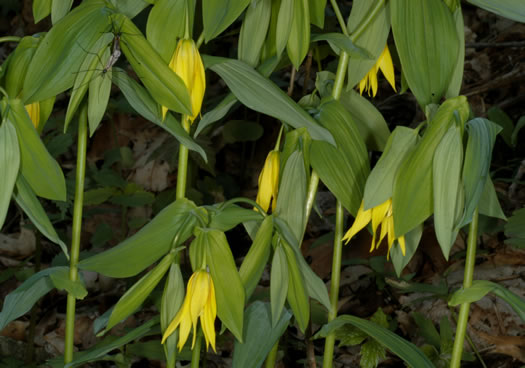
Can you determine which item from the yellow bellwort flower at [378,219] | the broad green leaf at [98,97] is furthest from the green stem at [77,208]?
the yellow bellwort flower at [378,219]

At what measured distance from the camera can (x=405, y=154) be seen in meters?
0.88

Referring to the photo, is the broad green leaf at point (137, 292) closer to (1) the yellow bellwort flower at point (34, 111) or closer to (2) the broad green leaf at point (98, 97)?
(2) the broad green leaf at point (98, 97)

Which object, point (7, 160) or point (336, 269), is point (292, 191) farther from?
point (7, 160)

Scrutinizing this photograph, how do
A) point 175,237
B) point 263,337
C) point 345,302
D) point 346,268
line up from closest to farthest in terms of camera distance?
point 175,237 < point 263,337 < point 345,302 < point 346,268

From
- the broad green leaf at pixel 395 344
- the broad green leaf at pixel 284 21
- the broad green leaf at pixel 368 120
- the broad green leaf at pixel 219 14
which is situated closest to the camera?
the broad green leaf at pixel 219 14

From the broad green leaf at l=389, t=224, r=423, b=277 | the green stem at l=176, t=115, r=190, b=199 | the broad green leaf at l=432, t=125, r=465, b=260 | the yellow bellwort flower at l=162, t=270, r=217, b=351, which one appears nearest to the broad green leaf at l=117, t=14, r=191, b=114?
the green stem at l=176, t=115, r=190, b=199

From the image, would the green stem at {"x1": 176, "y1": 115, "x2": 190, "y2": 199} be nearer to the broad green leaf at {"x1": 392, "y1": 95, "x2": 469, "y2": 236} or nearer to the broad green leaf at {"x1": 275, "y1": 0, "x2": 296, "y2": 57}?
the broad green leaf at {"x1": 275, "y1": 0, "x2": 296, "y2": 57}

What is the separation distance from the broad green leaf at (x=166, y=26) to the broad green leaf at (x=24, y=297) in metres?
0.47

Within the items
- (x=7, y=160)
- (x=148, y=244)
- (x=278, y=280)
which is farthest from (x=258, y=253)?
(x=7, y=160)

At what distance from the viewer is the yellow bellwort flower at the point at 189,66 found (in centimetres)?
86

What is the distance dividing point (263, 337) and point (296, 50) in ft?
1.50

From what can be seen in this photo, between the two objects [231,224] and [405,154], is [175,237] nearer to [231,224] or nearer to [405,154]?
[231,224]

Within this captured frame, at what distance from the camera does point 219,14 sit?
0.81 m

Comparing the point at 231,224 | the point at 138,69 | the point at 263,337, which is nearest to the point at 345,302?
the point at 263,337
